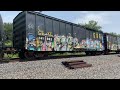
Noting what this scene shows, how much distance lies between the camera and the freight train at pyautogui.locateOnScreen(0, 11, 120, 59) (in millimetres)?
16031

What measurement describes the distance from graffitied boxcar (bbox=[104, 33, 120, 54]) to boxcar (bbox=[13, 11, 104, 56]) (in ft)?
26.2

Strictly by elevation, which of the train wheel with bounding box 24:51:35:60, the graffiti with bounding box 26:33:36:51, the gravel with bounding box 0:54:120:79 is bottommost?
the gravel with bounding box 0:54:120:79

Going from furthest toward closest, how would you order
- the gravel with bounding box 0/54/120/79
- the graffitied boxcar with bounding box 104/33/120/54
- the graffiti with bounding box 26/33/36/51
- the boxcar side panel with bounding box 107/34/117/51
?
1. the boxcar side panel with bounding box 107/34/117/51
2. the graffitied boxcar with bounding box 104/33/120/54
3. the graffiti with bounding box 26/33/36/51
4. the gravel with bounding box 0/54/120/79

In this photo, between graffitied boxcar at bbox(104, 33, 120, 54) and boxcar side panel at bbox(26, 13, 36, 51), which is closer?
boxcar side panel at bbox(26, 13, 36, 51)

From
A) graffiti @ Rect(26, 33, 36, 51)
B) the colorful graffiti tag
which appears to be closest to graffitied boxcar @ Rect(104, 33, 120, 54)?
the colorful graffiti tag

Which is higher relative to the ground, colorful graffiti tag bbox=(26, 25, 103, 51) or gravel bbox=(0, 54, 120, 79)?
colorful graffiti tag bbox=(26, 25, 103, 51)

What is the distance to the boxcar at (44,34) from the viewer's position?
52.5ft

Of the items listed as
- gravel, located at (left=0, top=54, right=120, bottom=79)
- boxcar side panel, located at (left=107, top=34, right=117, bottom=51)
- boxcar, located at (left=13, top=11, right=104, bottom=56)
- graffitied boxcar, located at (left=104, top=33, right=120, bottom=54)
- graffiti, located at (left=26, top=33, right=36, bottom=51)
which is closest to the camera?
gravel, located at (left=0, top=54, right=120, bottom=79)

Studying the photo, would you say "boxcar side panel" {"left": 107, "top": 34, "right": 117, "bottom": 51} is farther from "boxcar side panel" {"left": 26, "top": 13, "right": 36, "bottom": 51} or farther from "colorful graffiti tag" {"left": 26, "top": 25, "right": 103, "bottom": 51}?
"boxcar side panel" {"left": 26, "top": 13, "right": 36, "bottom": 51}

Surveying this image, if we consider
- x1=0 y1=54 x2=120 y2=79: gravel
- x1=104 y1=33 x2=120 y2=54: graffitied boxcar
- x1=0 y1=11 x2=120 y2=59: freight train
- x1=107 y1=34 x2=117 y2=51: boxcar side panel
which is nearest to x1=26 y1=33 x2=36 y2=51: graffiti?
x1=0 y1=11 x2=120 y2=59: freight train

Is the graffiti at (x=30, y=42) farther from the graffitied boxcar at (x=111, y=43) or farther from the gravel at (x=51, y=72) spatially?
the graffitied boxcar at (x=111, y=43)
